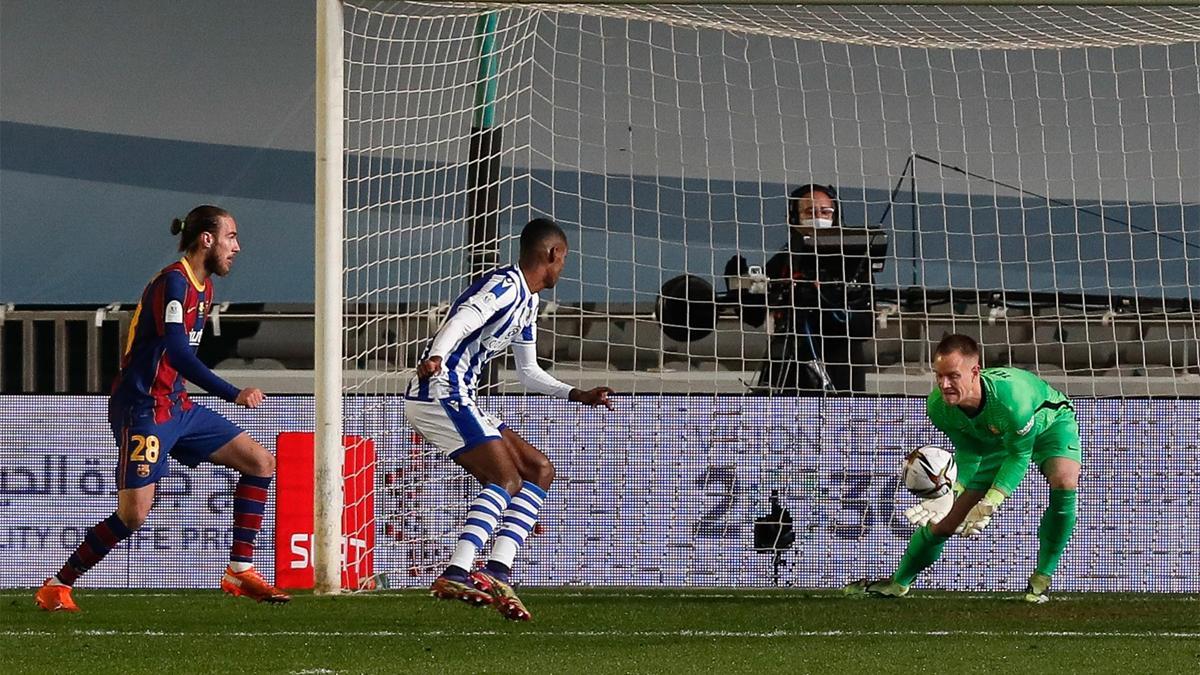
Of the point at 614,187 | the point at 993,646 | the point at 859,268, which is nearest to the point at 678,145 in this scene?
the point at 614,187

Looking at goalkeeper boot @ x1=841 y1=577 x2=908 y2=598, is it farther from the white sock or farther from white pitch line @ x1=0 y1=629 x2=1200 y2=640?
the white sock

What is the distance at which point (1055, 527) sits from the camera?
767 cm

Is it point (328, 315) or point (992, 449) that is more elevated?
point (328, 315)

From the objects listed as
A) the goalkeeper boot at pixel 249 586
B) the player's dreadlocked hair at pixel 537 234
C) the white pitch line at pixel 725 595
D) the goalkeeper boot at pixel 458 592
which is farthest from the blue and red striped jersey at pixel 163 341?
the white pitch line at pixel 725 595

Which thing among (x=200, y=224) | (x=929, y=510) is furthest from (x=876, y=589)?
(x=200, y=224)

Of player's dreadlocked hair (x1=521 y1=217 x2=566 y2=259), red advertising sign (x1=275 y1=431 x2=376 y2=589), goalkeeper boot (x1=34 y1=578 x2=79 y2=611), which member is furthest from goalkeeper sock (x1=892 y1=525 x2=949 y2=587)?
goalkeeper boot (x1=34 y1=578 x2=79 y2=611)

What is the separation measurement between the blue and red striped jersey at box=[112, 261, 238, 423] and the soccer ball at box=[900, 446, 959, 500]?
11.1 feet

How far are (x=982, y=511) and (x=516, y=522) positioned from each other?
2090 millimetres

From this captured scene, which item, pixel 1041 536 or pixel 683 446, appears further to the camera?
pixel 683 446

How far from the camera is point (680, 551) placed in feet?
28.9

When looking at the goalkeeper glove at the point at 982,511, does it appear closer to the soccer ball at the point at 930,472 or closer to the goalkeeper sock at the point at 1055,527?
the goalkeeper sock at the point at 1055,527

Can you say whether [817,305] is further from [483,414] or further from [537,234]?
[483,414]

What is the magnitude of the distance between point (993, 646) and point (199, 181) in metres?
9.05

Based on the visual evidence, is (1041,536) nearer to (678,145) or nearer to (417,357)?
(417,357)
